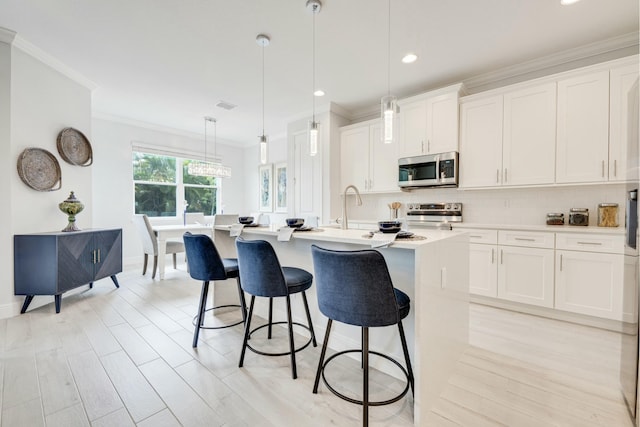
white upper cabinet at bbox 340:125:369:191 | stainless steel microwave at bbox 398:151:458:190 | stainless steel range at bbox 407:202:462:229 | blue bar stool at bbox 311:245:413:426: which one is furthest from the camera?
white upper cabinet at bbox 340:125:369:191

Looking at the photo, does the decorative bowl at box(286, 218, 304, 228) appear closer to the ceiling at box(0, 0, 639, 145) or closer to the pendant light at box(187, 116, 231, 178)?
the ceiling at box(0, 0, 639, 145)

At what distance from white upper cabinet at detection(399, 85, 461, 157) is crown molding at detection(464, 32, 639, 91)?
37 centimetres

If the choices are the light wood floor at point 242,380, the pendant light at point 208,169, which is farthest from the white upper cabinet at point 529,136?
→ the pendant light at point 208,169

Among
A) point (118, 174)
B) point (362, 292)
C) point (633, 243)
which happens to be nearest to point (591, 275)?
point (633, 243)

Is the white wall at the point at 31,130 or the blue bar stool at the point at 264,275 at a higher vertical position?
the white wall at the point at 31,130

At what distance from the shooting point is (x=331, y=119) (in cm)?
436

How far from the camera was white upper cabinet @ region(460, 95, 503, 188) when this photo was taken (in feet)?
10.2

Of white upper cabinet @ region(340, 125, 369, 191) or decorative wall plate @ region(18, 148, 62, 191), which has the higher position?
white upper cabinet @ region(340, 125, 369, 191)

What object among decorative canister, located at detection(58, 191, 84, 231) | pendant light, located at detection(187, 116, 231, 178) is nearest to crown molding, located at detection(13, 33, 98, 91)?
decorative canister, located at detection(58, 191, 84, 231)

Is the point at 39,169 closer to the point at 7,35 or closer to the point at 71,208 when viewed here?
the point at 71,208

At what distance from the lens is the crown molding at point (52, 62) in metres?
2.69

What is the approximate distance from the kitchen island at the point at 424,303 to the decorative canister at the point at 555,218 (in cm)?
177

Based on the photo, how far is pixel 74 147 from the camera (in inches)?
133

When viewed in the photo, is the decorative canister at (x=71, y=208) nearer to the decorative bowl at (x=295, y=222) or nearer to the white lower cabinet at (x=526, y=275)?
the decorative bowl at (x=295, y=222)
